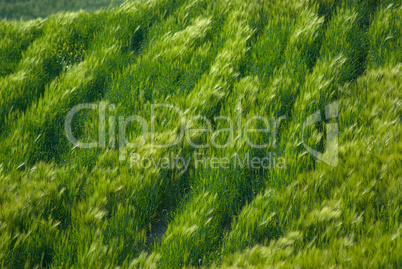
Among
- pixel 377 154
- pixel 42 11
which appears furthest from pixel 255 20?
pixel 42 11

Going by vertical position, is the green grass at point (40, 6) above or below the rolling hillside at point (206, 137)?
above

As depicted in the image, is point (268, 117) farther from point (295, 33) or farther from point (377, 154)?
point (295, 33)

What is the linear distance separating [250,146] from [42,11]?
5083mm

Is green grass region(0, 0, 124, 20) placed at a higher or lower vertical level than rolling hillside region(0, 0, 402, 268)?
higher

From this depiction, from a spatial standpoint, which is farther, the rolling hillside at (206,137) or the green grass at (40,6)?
the green grass at (40,6)

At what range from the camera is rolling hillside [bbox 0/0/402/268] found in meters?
2.08

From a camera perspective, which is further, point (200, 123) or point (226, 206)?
point (200, 123)

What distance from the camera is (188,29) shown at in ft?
12.6

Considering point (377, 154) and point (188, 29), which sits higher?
point (188, 29)

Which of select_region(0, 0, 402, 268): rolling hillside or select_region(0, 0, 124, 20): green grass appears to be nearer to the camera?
select_region(0, 0, 402, 268): rolling hillside

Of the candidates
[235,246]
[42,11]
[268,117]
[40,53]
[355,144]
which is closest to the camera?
[235,246]

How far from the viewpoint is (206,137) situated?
2.85m

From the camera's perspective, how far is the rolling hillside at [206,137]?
2084 mm

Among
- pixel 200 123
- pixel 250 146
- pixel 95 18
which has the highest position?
pixel 95 18
